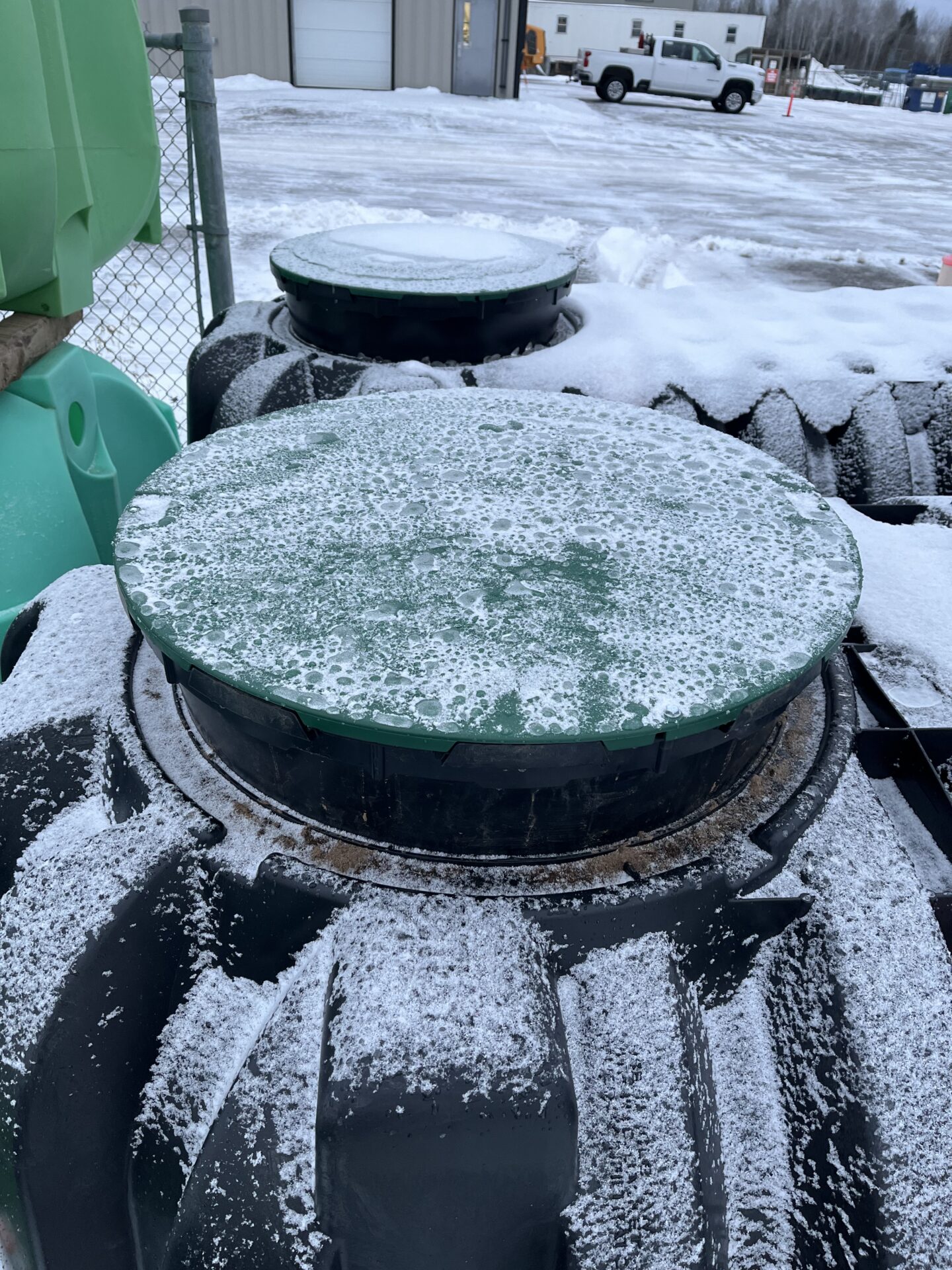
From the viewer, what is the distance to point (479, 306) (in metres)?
2.54

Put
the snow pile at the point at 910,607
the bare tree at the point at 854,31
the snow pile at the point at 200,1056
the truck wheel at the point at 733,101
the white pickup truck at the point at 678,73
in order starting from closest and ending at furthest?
1. the snow pile at the point at 200,1056
2. the snow pile at the point at 910,607
3. the white pickup truck at the point at 678,73
4. the truck wheel at the point at 733,101
5. the bare tree at the point at 854,31

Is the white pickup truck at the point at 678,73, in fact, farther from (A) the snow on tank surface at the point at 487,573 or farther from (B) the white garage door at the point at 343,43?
(A) the snow on tank surface at the point at 487,573

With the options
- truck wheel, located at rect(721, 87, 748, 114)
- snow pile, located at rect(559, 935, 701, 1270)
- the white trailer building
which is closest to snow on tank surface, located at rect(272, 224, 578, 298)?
snow pile, located at rect(559, 935, 701, 1270)

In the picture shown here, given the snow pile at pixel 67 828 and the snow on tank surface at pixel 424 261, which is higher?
the snow on tank surface at pixel 424 261

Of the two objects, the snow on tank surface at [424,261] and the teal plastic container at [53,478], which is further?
the snow on tank surface at [424,261]

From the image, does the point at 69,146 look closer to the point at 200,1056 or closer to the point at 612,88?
the point at 200,1056

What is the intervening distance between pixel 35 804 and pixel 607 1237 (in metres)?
0.96

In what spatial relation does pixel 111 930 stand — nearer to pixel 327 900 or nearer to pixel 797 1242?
A: pixel 327 900

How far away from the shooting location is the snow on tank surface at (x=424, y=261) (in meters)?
2.55

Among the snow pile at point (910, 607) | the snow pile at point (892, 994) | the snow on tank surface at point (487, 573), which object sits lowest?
the snow pile at point (892, 994)

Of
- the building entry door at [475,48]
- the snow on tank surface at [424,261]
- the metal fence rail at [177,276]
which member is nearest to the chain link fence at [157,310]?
the metal fence rail at [177,276]

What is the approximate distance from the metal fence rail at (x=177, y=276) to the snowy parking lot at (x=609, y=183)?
1.82 ft

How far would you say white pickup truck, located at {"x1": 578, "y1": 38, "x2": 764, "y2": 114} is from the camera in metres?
22.2

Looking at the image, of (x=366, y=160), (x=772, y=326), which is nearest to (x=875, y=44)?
(x=366, y=160)
